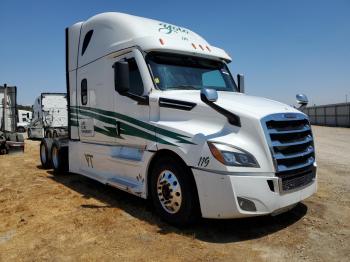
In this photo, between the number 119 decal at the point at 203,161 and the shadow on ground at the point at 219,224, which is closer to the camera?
the number 119 decal at the point at 203,161

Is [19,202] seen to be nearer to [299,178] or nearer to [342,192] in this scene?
[299,178]

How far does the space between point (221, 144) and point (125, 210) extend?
7.96 ft

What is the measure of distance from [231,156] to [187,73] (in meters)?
2.20

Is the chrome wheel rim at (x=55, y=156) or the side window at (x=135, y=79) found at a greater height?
the side window at (x=135, y=79)

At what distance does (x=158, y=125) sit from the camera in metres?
5.78

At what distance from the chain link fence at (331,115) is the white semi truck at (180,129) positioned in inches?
1483

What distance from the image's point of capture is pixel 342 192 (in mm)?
7531

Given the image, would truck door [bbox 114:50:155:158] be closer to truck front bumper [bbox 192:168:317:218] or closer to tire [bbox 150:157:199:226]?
tire [bbox 150:157:199:226]

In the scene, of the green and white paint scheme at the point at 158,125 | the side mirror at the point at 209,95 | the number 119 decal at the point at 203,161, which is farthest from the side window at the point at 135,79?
the number 119 decal at the point at 203,161

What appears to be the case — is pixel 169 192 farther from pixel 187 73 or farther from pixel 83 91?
pixel 83 91

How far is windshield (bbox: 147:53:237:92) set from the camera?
614 centimetres

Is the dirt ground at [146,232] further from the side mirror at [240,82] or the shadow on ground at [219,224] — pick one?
the side mirror at [240,82]

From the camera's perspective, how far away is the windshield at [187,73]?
6141 mm

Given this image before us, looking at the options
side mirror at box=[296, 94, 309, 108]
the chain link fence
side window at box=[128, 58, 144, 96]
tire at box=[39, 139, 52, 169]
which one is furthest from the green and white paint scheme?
the chain link fence
